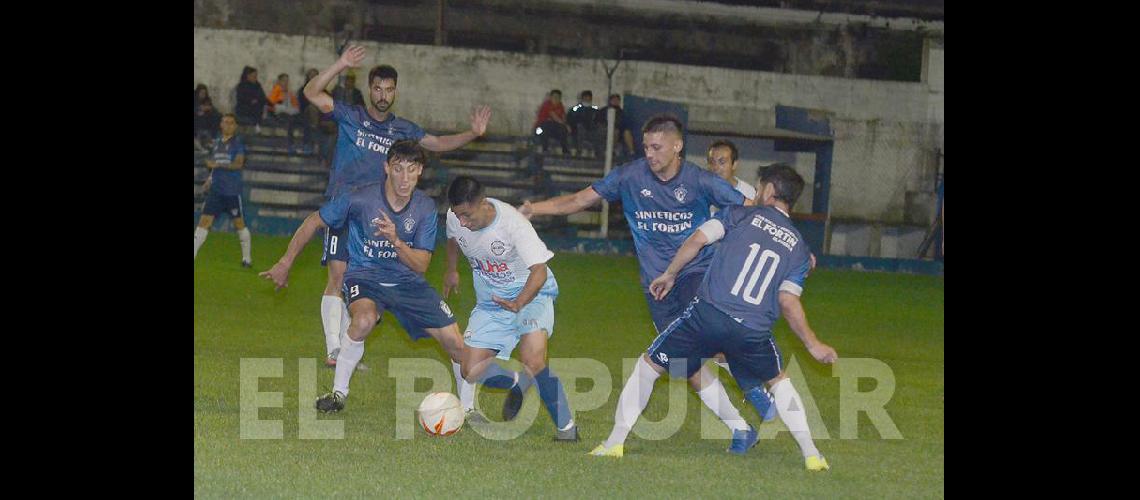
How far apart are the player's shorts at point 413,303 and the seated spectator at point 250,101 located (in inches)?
681

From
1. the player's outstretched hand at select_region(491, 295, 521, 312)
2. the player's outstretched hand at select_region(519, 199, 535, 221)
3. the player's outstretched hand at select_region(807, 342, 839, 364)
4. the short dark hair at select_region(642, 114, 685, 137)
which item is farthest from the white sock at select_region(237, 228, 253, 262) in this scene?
the player's outstretched hand at select_region(807, 342, 839, 364)

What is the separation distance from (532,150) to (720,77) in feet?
15.9

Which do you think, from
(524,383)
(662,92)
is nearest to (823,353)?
(524,383)

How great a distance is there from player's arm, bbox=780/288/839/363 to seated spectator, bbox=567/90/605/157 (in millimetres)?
19516

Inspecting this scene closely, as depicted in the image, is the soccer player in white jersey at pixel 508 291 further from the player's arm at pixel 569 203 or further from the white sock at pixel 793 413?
the white sock at pixel 793 413

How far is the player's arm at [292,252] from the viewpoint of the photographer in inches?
341

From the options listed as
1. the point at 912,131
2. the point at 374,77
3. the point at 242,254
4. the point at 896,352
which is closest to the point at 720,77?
the point at 912,131

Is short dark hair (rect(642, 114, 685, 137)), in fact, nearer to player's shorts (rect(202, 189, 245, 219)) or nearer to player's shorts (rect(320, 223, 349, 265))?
player's shorts (rect(320, 223, 349, 265))

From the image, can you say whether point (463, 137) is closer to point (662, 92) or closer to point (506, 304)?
point (506, 304)

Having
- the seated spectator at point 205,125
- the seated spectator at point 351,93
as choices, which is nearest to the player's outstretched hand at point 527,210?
the seated spectator at point 351,93

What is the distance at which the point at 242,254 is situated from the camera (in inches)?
749

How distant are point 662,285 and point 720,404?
878 millimetres

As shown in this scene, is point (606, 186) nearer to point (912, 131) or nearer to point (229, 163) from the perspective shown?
point (229, 163)

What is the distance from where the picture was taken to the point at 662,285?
26.3 feet
